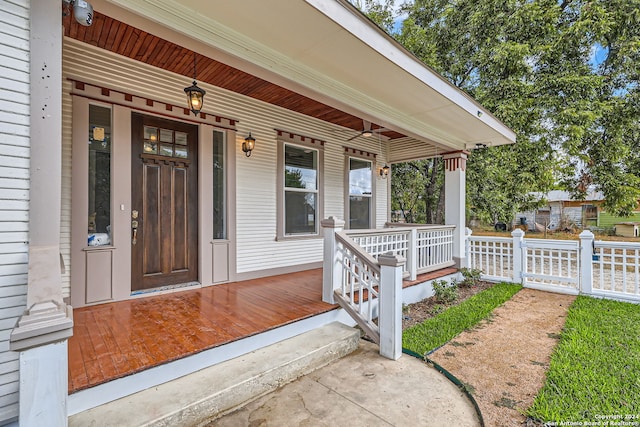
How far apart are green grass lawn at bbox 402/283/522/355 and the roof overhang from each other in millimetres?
2999

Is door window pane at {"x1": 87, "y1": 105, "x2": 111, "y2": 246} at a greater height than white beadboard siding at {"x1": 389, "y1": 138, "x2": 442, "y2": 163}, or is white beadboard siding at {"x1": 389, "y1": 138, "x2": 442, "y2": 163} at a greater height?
white beadboard siding at {"x1": 389, "y1": 138, "x2": 442, "y2": 163}

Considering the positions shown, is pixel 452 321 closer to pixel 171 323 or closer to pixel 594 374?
pixel 594 374

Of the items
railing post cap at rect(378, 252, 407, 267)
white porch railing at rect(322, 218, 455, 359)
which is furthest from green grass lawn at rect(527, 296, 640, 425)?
railing post cap at rect(378, 252, 407, 267)

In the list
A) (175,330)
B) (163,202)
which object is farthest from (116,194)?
(175,330)

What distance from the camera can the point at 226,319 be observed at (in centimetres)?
299

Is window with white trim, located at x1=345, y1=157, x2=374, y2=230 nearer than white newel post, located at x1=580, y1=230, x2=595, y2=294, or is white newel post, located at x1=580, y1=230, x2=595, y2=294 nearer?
white newel post, located at x1=580, y1=230, x2=595, y2=294

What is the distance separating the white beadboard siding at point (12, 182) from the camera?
1.66 metres

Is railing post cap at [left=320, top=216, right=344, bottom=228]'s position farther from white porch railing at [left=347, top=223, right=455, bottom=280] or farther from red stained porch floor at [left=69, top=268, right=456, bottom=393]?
red stained porch floor at [left=69, top=268, right=456, bottom=393]

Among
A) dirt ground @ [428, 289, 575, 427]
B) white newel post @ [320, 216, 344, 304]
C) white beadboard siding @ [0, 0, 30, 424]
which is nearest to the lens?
white beadboard siding @ [0, 0, 30, 424]

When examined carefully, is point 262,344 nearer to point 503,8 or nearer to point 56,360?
point 56,360

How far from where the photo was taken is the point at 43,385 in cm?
140

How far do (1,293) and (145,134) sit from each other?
268cm

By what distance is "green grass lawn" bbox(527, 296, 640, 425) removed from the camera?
7.13 feet

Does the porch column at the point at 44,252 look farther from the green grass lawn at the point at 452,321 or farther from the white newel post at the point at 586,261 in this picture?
the white newel post at the point at 586,261
